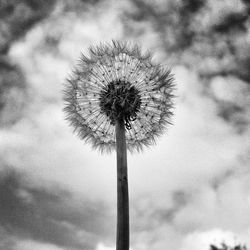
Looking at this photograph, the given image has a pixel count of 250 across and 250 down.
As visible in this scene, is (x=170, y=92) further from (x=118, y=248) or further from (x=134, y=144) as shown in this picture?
(x=118, y=248)

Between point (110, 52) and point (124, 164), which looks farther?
point (110, 52)

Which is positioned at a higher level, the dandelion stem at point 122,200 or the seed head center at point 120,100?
the seed head center at point 120,100

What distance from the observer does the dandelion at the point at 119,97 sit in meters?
7.30

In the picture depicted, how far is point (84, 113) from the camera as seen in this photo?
7.78m

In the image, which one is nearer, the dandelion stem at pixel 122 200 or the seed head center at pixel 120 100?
the dandelion stem at pixel 122 200

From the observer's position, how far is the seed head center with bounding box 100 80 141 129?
23.7 ft

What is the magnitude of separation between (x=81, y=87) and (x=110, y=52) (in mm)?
1029

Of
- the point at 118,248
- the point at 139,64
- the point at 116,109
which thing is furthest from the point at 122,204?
the point at 139,64

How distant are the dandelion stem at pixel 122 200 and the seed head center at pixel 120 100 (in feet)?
2.24

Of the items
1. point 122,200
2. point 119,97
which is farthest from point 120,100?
point 122,200

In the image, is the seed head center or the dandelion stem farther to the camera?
the seed head center

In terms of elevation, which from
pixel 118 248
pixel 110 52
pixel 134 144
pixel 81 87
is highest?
pixel 110 52

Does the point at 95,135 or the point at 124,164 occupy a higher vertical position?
the point at 95,135

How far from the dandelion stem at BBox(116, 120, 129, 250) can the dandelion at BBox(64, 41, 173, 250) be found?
50cm
